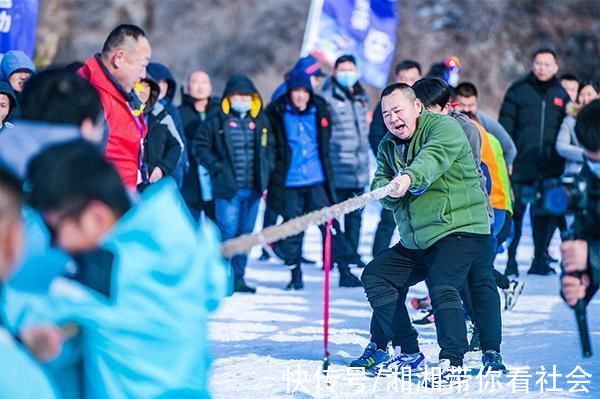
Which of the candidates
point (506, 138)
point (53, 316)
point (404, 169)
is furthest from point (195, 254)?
point (506, 138)

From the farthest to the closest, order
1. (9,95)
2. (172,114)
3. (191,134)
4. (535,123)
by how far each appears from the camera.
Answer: (535,123) → (191,134) → (172,114) → (9,95)

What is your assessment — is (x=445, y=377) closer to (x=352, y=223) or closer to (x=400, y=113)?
(x=400, y=113)

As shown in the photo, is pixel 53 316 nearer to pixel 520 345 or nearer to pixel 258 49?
pixel 520 345

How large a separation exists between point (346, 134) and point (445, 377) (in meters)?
4.73

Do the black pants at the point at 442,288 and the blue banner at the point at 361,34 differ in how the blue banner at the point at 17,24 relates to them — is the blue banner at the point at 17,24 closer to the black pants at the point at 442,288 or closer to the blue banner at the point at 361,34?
the black pants at the point at 442,288

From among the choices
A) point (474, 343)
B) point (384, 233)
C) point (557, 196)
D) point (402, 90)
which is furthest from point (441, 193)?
point (384, 233)

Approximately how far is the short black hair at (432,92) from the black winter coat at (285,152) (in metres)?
3.28

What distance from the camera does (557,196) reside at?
435 centimetres

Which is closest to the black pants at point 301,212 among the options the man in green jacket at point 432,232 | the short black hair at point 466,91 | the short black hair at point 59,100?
the short black hair at point 466,91

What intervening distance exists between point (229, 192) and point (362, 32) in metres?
4.55

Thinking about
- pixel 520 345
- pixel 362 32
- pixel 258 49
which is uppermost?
pixel 258 49

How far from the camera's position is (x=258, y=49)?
39.8 meters

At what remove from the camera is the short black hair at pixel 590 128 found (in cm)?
457

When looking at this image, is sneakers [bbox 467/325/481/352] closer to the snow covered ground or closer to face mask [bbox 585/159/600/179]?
the snow covered ground
